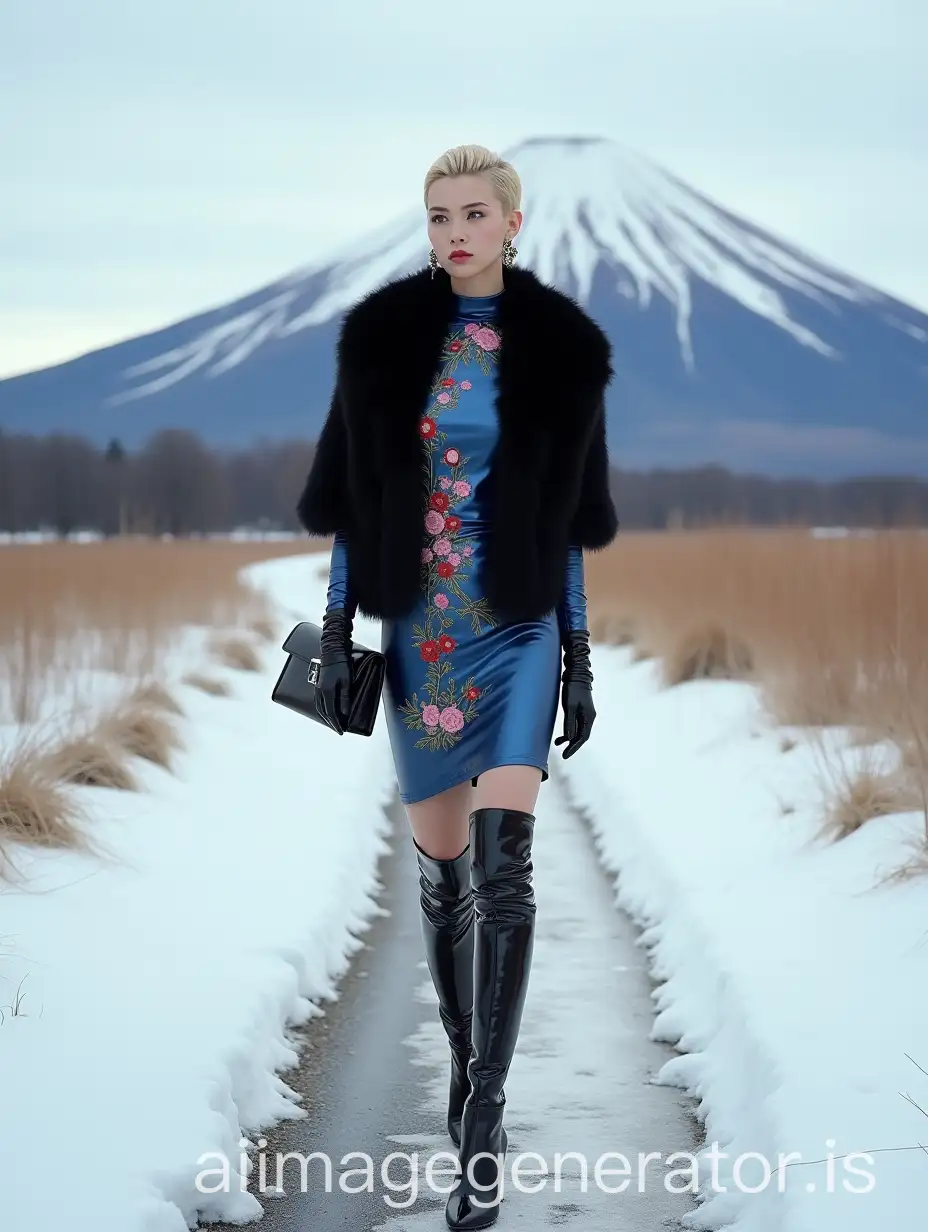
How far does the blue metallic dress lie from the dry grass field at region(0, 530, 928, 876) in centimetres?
183

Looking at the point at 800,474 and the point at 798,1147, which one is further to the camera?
the point at 800,474

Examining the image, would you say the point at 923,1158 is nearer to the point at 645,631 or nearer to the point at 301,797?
the point at 301,797

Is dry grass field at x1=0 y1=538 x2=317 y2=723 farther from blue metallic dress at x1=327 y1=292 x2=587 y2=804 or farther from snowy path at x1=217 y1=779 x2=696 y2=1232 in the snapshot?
blue metallic dress at x1=327 y1=292 x2=587 y2=804

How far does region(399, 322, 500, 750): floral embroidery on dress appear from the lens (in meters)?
3.15

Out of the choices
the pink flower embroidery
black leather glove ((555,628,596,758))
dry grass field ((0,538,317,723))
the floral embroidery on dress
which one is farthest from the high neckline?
dry grass field ((0,538,317,723))

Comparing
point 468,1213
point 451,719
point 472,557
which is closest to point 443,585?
point 472,557

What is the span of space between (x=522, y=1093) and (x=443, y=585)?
1185 mm

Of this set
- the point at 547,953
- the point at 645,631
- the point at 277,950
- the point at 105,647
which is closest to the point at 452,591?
the point at 277,950

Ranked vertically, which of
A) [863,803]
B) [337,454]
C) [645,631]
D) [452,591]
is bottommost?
[645,631]

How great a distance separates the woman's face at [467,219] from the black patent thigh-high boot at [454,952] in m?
1.18

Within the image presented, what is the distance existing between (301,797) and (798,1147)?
4415 mm

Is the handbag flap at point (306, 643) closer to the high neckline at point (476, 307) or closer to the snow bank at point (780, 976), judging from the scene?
the high neckline at point (476, 307)

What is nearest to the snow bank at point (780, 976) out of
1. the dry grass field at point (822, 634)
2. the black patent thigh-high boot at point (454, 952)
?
the dry grass field at point (822, 634)

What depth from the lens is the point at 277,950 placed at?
4.39 meters
